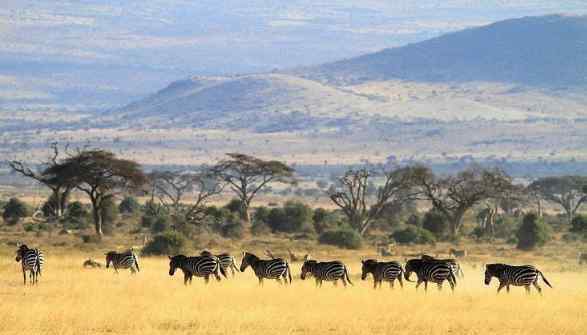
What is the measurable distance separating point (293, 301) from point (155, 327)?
4.26m

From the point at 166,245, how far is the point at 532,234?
15.0m

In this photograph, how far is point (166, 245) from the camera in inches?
1693

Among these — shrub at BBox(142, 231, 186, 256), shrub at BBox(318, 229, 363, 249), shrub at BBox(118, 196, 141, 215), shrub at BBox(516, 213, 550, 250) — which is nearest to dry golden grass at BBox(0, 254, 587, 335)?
shrub at BBox(142, 231, 186, 256)

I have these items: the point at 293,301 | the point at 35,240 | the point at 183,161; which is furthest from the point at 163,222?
the point at 183,161

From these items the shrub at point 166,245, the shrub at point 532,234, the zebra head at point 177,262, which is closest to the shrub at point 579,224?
the shrub at point 532,234

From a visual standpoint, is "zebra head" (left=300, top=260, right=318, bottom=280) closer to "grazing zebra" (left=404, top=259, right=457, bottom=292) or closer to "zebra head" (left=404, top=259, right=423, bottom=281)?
"zebra head" (left=404, top=259, right=423, bottom=281)

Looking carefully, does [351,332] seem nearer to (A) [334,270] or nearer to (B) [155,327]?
(B) [155,327]

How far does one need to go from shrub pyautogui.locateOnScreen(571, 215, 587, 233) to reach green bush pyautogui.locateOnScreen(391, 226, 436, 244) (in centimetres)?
745

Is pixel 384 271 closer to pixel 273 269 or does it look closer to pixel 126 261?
pixel 273 269

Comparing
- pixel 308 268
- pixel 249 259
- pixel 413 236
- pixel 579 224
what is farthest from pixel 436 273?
pixel 579 224

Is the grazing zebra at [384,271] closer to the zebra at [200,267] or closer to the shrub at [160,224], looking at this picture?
the zebra at [200,267]

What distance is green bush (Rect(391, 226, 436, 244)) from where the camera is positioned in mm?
51434

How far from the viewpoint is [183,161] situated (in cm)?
18112

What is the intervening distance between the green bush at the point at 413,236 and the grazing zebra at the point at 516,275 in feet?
72.9
